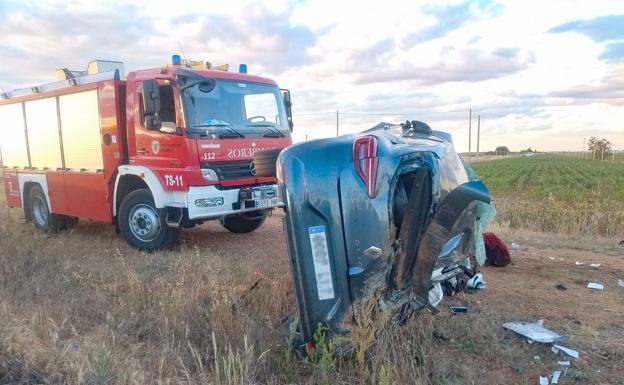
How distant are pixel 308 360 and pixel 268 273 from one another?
2180 millimetres

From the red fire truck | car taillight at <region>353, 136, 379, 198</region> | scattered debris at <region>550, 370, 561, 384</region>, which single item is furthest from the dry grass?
the red fire truck

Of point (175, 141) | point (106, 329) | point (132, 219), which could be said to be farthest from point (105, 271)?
point (106, 329)

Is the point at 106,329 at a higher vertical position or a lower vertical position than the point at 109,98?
lower

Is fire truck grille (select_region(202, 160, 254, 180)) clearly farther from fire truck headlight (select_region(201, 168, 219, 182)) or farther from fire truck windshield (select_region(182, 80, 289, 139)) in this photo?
fire truck windshield (select_region(182, 80, 289, 139))

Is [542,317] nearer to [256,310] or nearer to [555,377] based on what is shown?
[555,377]

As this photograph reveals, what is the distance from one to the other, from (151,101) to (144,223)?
1834 mm

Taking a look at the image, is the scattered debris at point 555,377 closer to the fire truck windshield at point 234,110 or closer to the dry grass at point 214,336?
the dry grass at point 214,336

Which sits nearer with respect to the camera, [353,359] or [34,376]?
[34,376]

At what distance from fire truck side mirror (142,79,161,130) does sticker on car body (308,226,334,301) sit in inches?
166

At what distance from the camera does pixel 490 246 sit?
6.09 meters

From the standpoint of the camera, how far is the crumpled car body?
3.30m

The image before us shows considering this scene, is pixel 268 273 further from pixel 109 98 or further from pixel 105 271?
pixel 109 98

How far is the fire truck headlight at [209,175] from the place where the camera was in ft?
22.1

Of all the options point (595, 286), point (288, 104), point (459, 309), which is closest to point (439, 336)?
point (459, 309)
